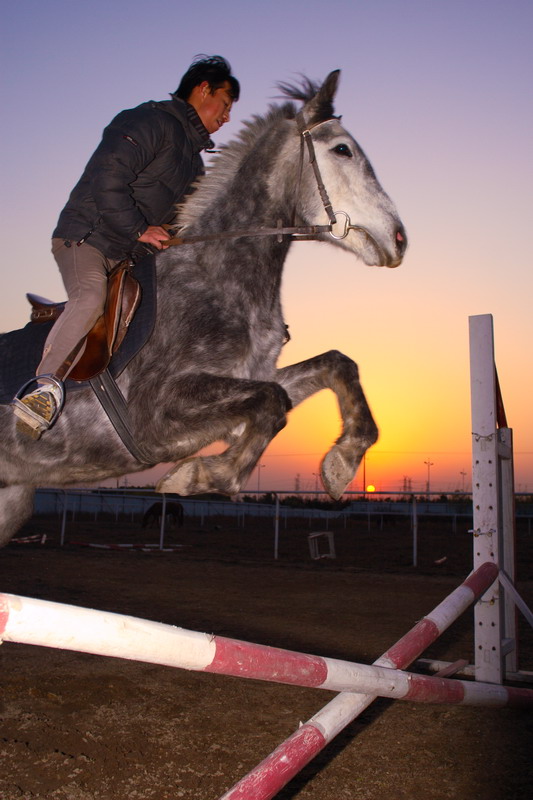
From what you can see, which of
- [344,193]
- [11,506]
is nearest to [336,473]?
[344,193]

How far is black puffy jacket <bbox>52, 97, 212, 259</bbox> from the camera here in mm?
2891

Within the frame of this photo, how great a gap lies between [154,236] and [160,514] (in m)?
30.0

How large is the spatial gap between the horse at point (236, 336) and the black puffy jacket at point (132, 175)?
0.71 feet

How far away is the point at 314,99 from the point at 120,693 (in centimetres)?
436

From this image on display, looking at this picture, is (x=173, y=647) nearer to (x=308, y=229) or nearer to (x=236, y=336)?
(x=236, y=336)

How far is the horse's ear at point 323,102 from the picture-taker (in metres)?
3.40

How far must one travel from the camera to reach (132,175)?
2943 mm

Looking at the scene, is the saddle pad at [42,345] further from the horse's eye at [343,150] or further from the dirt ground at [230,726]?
the dirt ground at [230,726]

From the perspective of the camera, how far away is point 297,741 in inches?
90.9

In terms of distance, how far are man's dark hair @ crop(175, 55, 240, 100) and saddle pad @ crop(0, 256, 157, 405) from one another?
35.5 inches

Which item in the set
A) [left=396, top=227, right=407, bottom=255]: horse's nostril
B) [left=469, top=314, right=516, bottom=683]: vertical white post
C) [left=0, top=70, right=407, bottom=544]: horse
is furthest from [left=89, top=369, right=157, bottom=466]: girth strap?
[left=469, top=314, right=516, bottom=683]: vertical white post

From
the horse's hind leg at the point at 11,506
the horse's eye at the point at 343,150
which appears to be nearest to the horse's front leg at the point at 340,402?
the horse's eye at the point at 343,150

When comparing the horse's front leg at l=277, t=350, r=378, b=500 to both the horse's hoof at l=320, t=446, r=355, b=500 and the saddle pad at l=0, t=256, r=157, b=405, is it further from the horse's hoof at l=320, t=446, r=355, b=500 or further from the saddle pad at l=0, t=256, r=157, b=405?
the saddle pad at l=0, t=256, r=157, b=405

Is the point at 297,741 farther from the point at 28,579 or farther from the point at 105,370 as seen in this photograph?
the point at 28,579
